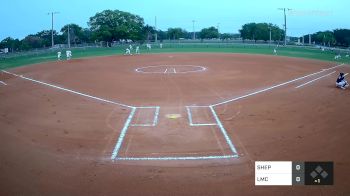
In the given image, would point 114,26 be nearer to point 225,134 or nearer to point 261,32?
point 261,32

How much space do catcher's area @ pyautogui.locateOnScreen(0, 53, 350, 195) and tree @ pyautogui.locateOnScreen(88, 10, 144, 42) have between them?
178ft

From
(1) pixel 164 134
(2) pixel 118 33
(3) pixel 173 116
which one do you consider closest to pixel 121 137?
(1) pixel 164 134

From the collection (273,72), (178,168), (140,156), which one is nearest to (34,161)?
(140,156)

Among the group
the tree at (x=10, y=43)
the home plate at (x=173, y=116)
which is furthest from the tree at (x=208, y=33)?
the home plate at (x=173, y=116)

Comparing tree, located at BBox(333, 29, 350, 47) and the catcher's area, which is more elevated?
tree, located at BBox(333, 29, 350, 47)

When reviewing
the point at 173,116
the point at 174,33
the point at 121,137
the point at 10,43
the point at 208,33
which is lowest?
the point at 121,137

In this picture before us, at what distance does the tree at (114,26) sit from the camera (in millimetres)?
77181

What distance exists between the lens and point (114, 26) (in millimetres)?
79438

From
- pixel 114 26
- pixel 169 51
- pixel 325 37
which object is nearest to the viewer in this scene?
pixel 169 51

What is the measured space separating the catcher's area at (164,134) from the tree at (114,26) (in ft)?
A: 178

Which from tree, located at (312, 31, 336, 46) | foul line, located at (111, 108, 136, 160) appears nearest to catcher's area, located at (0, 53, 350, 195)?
foul line, located at (111, 108, 136, 160)

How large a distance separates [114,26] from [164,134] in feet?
230

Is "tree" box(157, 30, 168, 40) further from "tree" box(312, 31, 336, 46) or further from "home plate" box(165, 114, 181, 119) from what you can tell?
"home plate" box(165, 114, 181, 119)

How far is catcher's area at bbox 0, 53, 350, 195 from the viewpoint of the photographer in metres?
8.95
